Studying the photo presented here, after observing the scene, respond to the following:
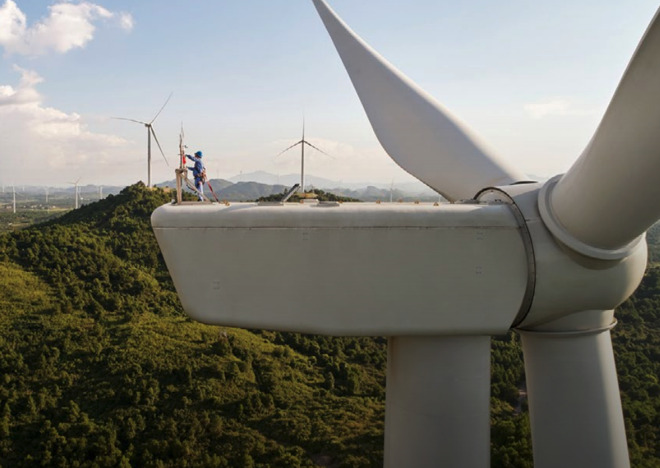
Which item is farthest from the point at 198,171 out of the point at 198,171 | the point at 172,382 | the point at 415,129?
the point at 172,382

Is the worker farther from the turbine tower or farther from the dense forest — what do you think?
the dense forest

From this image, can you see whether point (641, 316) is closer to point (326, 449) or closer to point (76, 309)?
point (326, 449)

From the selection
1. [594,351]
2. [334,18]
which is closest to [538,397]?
[594,351]

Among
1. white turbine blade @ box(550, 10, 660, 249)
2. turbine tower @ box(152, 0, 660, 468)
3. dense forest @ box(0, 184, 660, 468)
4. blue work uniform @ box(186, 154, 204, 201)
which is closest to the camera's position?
white turbine blade @ box(550, 10, 660, 249)

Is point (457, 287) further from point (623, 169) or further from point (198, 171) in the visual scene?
point (198, 171)

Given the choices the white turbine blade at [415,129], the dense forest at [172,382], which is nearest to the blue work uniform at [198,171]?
the white turbine blade at [415,129]

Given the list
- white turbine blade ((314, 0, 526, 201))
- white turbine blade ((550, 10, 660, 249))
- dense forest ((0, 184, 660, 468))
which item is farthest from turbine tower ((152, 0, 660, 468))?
dense forest ((0, 184, 660, 468))

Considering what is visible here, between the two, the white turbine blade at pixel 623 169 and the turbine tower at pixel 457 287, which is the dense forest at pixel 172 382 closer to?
the turbine tower at pixel 457 287

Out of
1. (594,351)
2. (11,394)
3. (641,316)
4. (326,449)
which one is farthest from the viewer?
(641,316)
